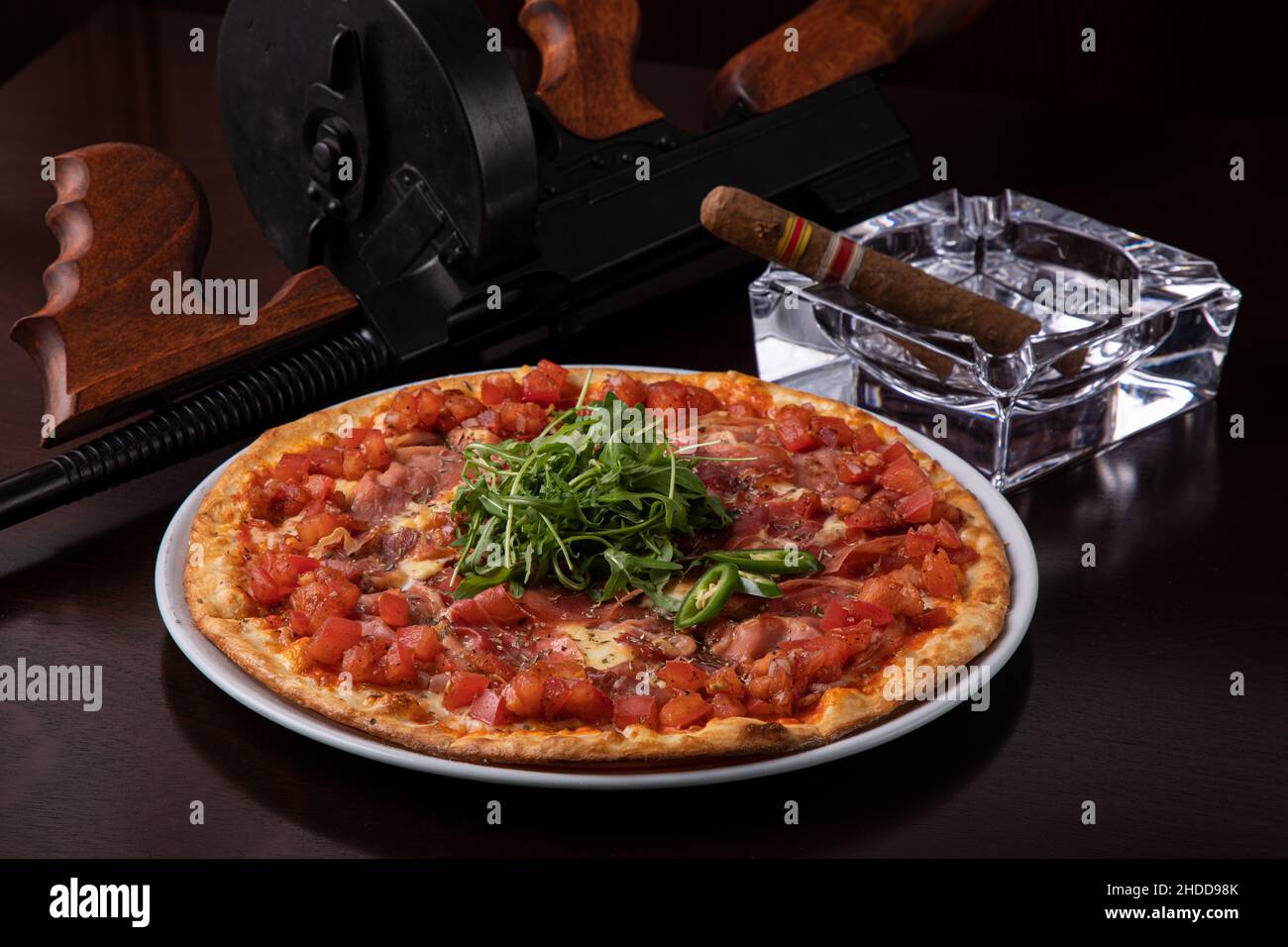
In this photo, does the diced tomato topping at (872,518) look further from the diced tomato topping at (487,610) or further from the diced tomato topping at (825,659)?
the diced tomato topping at (487,610)

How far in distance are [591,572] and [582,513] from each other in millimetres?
76

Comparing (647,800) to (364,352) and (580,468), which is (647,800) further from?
(364,352)

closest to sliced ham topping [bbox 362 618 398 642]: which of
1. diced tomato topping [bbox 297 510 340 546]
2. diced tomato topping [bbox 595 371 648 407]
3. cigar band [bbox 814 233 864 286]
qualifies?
diced tomato topping [bbox 297 510 340 546]

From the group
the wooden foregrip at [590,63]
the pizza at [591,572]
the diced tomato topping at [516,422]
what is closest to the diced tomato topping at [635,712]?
the pizza at [591,572]

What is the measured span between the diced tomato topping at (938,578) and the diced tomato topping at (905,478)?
0.68 ft

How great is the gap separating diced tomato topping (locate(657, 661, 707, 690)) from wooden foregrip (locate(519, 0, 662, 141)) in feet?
4.30

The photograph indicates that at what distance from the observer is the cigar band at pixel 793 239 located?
222 centimetres

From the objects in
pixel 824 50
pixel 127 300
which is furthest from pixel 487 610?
pixel 824 50

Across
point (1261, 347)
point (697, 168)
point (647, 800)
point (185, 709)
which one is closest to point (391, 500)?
point (185, 709)

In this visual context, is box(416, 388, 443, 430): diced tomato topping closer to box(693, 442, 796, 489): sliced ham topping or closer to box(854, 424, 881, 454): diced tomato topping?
box(693, 442, 796, 489): sliced ham topping

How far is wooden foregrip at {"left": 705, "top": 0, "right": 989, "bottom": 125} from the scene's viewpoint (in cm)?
322

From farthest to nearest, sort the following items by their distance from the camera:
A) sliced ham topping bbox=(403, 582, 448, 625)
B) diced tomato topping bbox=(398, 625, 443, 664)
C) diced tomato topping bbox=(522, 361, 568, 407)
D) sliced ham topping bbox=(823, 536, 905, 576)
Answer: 1. diced tomato topping bbox=(522, 361, 568, 407)
2. sliced ham topping bbox=(823, 536, 905, 576)
3. sliced ham topping bbox=(403, 582, 448, 625)
4. diced tomato topping bbox=(398, 625, 443, 664)

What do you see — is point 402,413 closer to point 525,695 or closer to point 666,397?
point 666,397

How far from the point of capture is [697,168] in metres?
2.90
